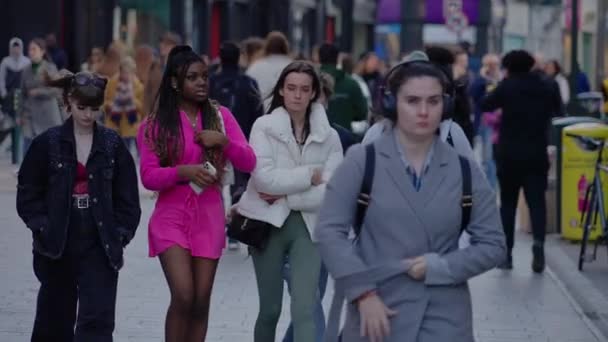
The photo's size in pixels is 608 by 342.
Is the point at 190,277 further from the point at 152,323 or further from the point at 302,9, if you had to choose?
the point at 302,9

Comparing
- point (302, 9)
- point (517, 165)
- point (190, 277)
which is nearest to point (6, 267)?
point (517, 165)

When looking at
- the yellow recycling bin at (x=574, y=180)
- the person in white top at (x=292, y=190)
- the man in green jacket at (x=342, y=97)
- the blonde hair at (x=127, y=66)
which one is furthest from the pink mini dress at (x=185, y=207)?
the blonde hair at (x=127, y=66)

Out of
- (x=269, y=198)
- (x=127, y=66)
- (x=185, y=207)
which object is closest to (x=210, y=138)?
(x=185, y=207)

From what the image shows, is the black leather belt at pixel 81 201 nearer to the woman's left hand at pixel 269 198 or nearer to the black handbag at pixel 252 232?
the black handbag at pixel 252 232

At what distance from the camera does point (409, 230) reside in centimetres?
541

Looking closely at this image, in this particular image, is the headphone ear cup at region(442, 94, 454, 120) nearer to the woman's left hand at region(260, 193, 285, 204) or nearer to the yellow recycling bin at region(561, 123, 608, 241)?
the woman's left hand at region(260, 193, 285, 204)

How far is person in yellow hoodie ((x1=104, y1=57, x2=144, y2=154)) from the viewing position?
2253cm

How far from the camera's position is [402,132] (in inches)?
217

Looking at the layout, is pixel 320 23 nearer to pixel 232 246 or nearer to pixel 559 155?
pixel 559 155

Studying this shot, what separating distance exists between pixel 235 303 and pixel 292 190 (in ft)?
11.7

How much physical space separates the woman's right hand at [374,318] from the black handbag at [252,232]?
2.73 meters

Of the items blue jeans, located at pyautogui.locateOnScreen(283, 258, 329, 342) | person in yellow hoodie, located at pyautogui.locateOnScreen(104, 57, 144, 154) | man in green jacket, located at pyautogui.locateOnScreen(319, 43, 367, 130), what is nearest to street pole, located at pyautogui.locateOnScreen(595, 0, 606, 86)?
person in yellow hoodie, located at pyautogui.locateOnScreen(104, 57, 144, 154)

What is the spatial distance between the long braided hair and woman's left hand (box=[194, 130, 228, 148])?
10cm

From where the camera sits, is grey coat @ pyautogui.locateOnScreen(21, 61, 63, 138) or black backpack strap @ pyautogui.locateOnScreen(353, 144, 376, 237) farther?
grey coat @ pyautogui.locateOnScreen(21, 61, 63, 138)
